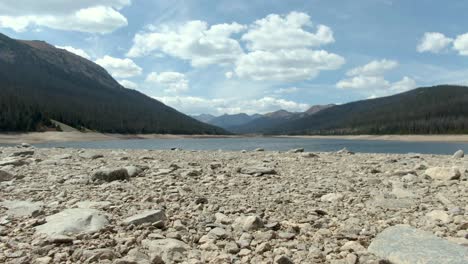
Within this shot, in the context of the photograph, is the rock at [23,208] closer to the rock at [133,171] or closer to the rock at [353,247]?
the rock at [133,171]

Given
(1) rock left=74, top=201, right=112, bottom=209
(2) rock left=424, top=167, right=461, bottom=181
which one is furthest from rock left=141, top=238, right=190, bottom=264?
(2) rock left=424, top=167, right=461, bottom=181

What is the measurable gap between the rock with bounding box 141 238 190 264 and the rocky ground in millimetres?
16

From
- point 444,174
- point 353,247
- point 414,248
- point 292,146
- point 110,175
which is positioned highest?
point 110,175

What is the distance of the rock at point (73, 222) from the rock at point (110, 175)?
320 cm

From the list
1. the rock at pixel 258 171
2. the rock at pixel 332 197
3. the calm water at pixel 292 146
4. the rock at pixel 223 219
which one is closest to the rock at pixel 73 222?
the rock at pixel 223 219

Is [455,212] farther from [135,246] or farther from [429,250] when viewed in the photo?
[135,246]

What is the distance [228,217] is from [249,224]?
0.65m

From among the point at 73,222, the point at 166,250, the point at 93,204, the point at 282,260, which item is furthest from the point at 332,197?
the point at 73,222

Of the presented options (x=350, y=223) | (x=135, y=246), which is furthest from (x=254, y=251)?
(x=350, y=223)

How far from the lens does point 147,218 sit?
6.66m

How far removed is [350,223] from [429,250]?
1.79 meters

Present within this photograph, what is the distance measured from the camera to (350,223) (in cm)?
701

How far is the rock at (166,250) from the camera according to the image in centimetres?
534

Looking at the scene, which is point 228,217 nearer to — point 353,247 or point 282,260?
point 282,260
